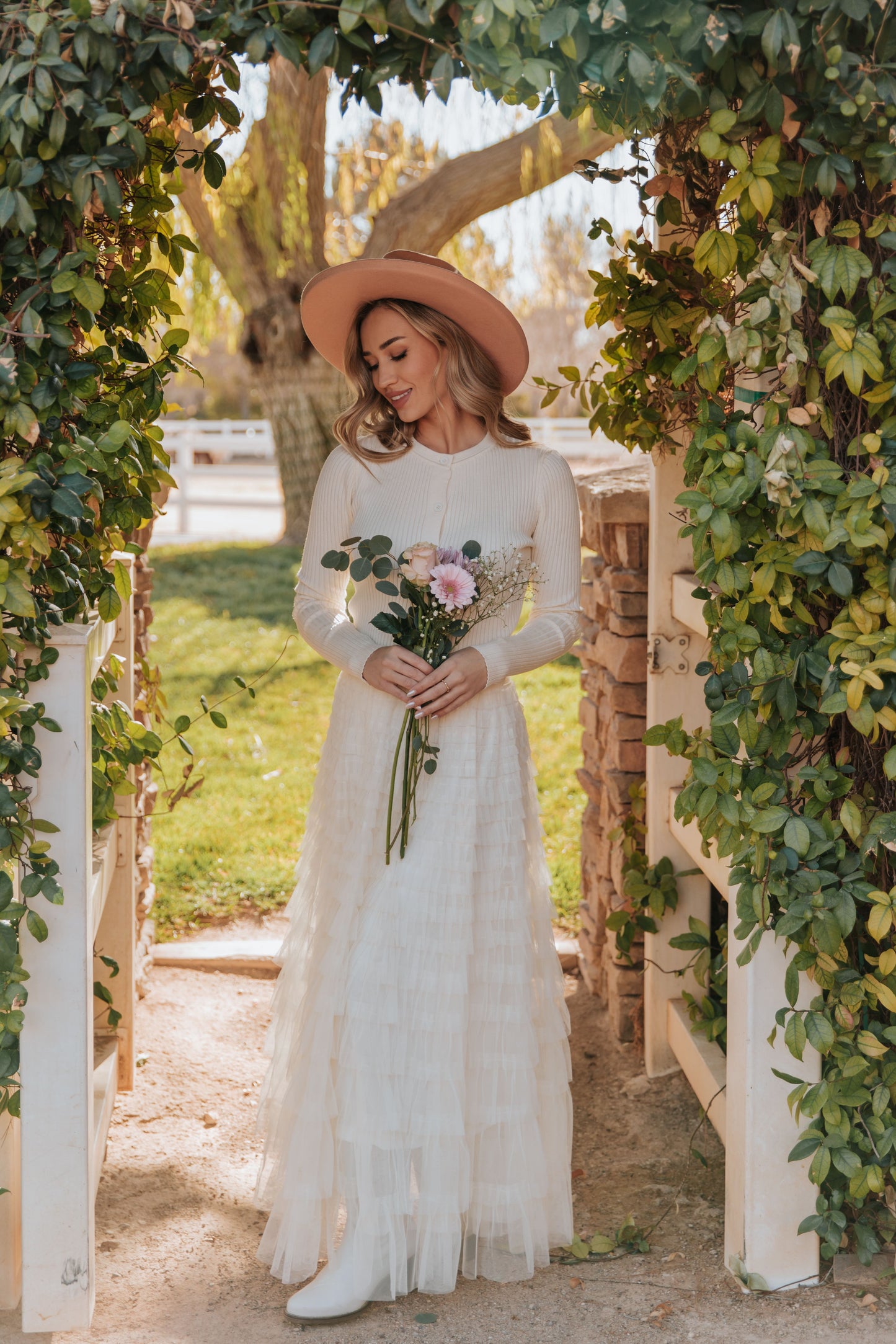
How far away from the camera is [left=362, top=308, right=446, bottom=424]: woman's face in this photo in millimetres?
2504

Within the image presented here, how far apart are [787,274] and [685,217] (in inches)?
35.6

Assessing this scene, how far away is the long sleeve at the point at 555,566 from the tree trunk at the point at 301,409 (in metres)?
6.43

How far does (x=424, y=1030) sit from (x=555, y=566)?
0.94m

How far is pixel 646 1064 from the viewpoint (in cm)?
338

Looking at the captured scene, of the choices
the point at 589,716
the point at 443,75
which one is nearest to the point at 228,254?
the point at 589,716

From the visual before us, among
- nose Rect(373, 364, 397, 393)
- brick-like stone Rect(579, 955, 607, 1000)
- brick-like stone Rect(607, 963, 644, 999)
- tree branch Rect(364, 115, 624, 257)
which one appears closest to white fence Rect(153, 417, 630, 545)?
tree branch Rect(364, 115, 624, 257)

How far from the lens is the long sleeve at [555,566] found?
8.19 feet

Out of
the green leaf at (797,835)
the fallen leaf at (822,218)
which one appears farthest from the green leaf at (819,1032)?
the fallen leaf at (822,218)

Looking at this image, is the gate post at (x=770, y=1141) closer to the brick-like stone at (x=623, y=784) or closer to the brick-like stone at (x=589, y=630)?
the brick-like stone at (x=623, y=784)

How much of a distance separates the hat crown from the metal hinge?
3.68 feet

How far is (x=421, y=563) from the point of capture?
2297mm

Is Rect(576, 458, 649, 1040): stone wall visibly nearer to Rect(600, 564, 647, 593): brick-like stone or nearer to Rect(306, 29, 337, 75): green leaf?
Rect(600, 564, 647, 593): brick-like stone

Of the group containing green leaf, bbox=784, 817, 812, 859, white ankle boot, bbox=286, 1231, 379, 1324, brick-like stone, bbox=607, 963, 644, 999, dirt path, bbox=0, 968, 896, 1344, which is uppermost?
green leaf, bbox=784, 817, 812, 859

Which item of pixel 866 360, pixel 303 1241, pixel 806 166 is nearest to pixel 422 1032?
pixel 303 1241
